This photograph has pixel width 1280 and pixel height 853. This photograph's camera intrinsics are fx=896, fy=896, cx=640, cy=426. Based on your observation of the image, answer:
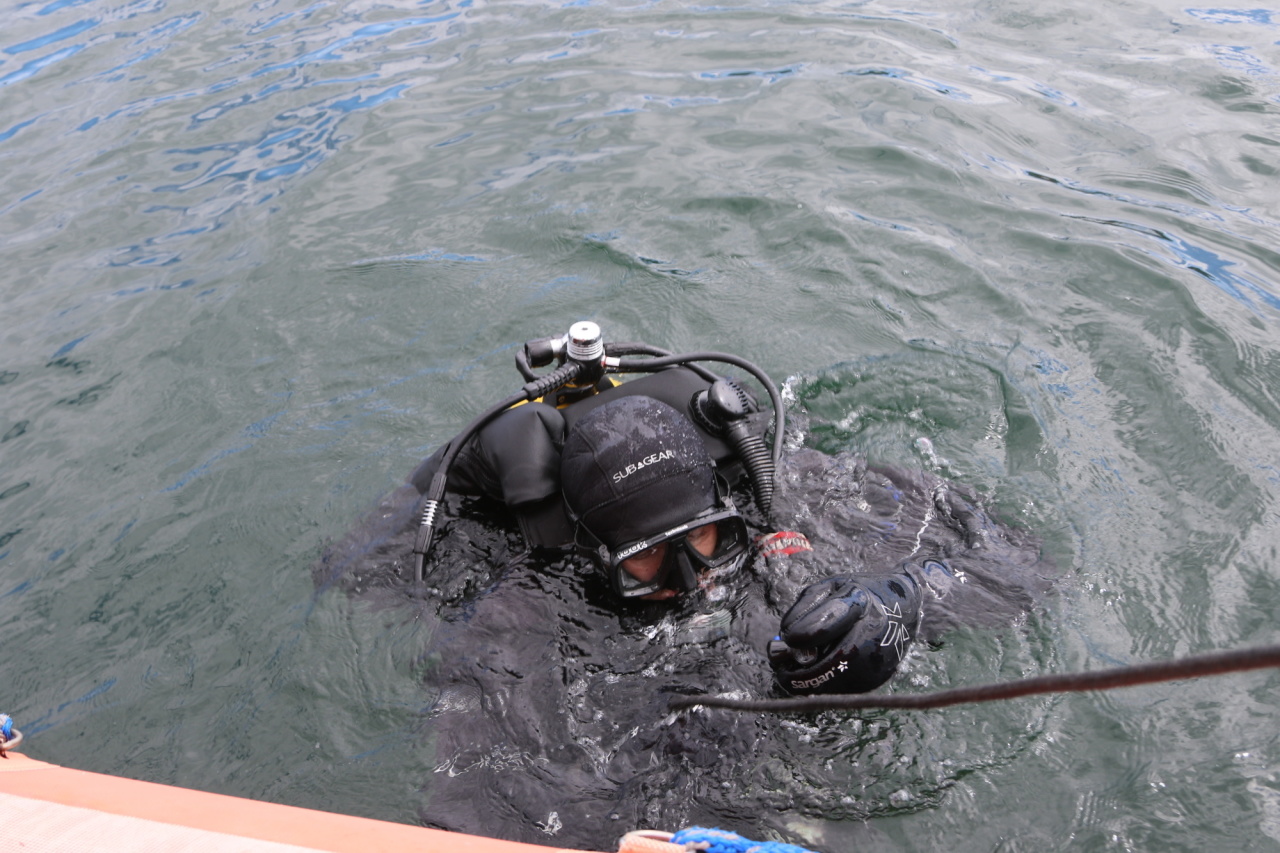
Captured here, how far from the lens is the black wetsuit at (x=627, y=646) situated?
253 cm

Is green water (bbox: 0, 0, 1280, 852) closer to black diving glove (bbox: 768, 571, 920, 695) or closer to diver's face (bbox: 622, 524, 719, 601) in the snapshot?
black diving glove (bbox: 768, 571, 920, 695)

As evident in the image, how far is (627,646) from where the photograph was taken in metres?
2.90

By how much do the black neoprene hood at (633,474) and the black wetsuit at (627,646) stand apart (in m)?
0.23

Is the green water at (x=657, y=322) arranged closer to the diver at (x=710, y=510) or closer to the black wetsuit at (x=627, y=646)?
the black wetsuit at (x=627, y=646)

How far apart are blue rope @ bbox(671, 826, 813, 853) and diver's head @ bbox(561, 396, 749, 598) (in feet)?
3.65

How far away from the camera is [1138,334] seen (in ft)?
14.5

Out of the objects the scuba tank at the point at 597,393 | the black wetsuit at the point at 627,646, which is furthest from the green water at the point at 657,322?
the scuba tank at the point at 597,393

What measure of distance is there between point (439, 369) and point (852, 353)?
2.12 m

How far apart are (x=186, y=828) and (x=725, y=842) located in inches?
41.3

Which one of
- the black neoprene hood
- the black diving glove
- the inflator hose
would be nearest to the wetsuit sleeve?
the black neoprene hood

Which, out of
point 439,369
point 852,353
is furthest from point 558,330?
point 852,353

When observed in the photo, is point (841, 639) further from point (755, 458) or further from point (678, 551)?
point (755, 458)

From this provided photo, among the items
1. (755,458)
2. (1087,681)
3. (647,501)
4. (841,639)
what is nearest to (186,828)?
(647,501)

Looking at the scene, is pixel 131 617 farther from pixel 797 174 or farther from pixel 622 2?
pixel 622 2
